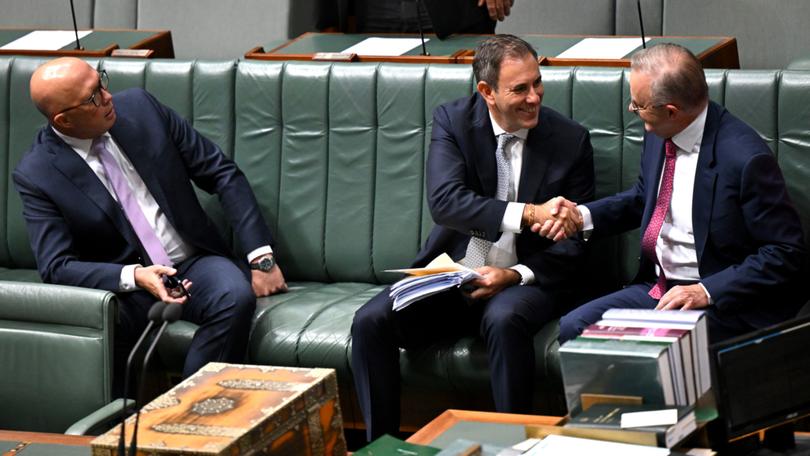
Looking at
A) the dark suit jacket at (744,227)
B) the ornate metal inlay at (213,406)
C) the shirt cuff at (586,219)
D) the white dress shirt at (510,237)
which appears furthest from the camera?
the white dress shirt at (510,237)

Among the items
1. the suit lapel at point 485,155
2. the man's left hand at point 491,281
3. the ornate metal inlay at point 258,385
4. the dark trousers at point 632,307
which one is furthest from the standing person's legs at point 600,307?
the ornate metal inlay at point 258,385

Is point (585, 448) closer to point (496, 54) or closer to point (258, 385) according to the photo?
point (258, 385)

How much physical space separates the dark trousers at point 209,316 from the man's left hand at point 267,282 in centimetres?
11

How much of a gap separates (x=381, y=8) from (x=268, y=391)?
3328 mm

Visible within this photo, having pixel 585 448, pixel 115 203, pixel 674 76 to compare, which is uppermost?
pixel 674 76

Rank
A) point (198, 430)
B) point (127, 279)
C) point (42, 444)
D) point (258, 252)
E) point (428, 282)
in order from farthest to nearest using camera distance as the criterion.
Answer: point (258, 252), point (127, 279), point (428, 282), point (42, 444), point (198, 430)

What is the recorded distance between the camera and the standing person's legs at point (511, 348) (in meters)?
3.51

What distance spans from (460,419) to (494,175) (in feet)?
3.95

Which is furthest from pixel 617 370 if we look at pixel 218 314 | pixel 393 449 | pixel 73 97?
pixel 73 97

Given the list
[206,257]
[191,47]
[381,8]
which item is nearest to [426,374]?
[206,257]

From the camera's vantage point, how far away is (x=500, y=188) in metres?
3.89

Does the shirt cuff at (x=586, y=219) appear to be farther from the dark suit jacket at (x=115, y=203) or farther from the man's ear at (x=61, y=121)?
the man's ear at (x=61, y=121)

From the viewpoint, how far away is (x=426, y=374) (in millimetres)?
3725

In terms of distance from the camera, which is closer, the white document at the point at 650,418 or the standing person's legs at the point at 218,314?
the white document at the point at 650,418
